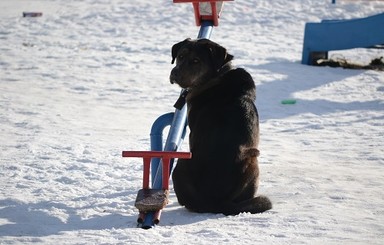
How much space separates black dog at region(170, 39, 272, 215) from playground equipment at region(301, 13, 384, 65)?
24.1ft

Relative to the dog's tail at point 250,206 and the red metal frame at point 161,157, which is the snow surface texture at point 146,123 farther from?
the red metal frame at point 161,157

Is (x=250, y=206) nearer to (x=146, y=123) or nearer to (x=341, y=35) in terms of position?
(x=146, y=123)

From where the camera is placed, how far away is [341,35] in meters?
12.4

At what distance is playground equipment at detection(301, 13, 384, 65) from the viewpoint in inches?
480

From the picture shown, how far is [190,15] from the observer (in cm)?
1680

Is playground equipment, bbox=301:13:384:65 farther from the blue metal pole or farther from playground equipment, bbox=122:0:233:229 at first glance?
the blue metal pole

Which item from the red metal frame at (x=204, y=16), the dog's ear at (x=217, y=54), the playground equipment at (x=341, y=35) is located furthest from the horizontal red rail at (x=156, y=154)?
the playground equipment at (x=341, y=35)

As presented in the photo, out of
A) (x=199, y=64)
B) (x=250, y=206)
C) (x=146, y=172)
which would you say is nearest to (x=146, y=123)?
(x=199, y=64)

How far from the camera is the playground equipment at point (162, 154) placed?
15.4 ft

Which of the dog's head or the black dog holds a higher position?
the dog's head

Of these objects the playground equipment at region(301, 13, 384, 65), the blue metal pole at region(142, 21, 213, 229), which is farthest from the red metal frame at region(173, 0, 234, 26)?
the playground equipment at region(301, 13, 384, 65)

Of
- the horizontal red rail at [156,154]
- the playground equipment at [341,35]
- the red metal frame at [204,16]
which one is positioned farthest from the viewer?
the playground equipment at [341,35]

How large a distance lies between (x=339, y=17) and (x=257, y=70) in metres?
5.49

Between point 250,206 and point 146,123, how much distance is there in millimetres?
3911
